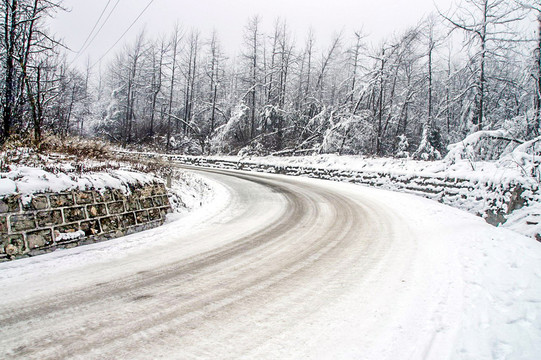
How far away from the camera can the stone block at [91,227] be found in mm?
4031

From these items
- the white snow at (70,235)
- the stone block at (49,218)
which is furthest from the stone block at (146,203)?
the stone block at (49,218)

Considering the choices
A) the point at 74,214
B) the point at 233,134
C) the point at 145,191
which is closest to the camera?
the point at 74,214

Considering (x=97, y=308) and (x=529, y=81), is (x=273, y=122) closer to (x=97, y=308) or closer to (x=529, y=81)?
(x=529, y=81)

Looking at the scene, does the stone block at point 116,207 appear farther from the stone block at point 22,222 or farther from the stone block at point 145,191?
the stone block at point 22,222

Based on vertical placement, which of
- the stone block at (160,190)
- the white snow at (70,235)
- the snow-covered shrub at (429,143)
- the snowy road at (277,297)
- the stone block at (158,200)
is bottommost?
the snowy road at (277,297)

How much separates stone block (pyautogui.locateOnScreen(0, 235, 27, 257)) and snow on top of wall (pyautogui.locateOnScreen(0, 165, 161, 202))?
496 mm

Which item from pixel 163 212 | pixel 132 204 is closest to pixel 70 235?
pixel 132 204

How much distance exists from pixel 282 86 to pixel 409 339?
26347mm

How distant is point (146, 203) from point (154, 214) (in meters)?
0.29

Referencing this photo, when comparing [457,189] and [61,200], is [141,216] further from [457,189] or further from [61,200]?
[457,189]

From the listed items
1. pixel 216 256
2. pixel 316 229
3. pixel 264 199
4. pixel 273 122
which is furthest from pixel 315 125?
pixel 216 256

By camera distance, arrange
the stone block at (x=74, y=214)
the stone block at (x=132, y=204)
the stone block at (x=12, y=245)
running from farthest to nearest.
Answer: the stone block at (x=132, y=204) → the stone block at (x=74, y=214) → the stone block at (x=12, y=245)

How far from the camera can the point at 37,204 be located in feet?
11.6

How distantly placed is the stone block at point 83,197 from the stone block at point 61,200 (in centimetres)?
8
